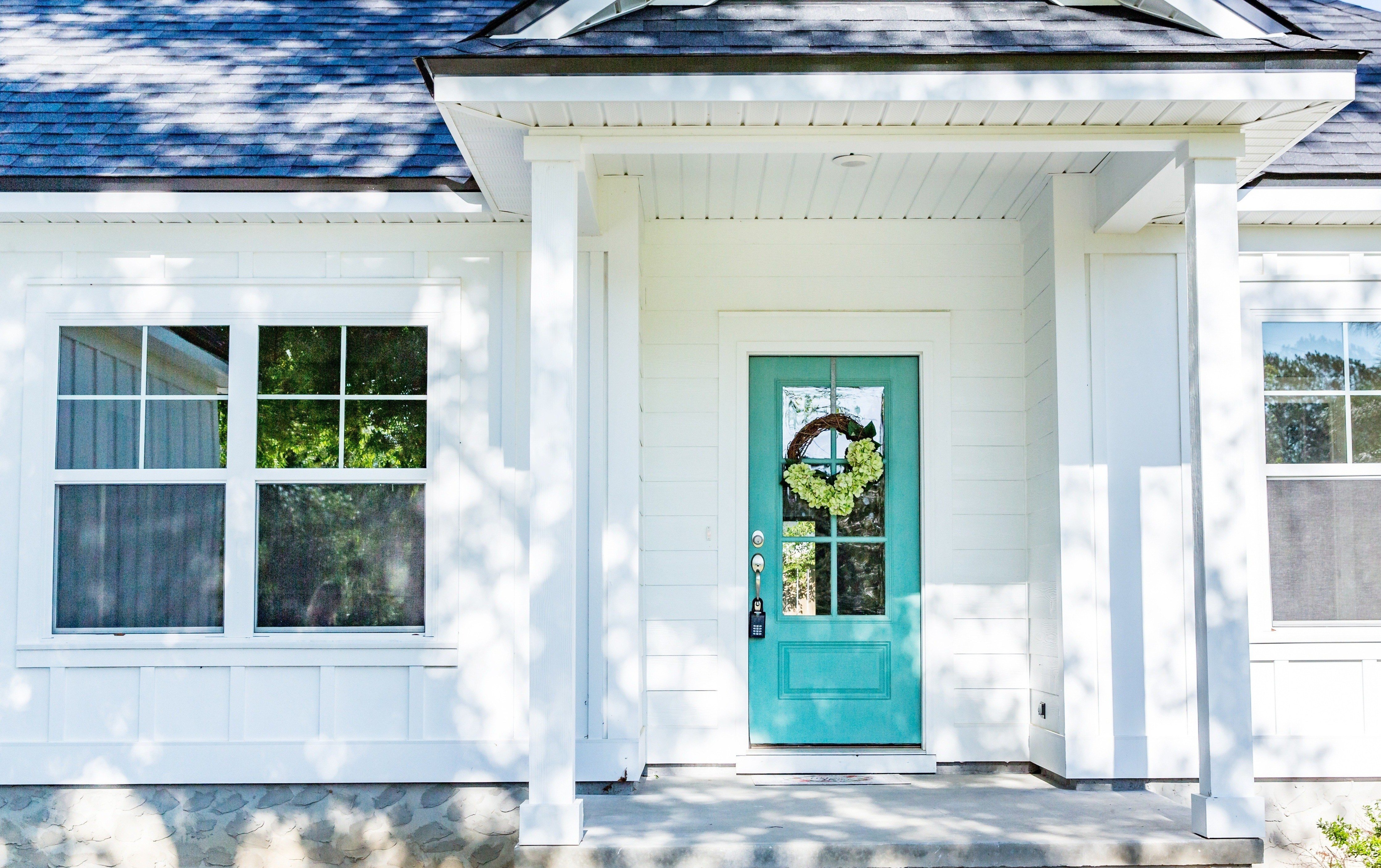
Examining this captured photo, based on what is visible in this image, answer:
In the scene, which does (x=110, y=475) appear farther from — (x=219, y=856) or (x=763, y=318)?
(x=763, y=318)

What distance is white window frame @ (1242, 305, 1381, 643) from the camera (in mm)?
5207

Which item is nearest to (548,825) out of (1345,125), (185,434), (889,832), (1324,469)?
(889,832)

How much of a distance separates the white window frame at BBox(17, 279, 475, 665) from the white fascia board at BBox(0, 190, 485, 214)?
384 millimetres

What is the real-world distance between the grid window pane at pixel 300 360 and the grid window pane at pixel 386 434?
0.16 metres

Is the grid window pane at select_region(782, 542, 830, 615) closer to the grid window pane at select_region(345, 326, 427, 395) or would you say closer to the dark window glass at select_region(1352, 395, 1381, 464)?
the grid window pane at select_region(345, 326, 427, 395)

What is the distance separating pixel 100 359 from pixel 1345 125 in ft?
19.0

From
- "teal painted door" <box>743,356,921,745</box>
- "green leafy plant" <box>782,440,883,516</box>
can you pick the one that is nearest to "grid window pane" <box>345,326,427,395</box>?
"teal painted door" <box>743,356,921,745</box>

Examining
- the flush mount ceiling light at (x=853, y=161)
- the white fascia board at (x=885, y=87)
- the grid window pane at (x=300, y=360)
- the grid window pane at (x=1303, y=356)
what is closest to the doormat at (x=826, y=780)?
the grid window pane at (x=1303, y=356)

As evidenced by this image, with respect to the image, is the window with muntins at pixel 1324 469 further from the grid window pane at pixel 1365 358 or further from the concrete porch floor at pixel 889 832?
the concrete porch floor at pixel 889 832

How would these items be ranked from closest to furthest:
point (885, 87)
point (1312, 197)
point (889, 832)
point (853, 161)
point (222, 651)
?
point (885, 87)
point (889, 832)
point (853, 161)
point (1312, 197)
point (222, 651)

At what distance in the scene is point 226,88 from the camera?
18.5ft

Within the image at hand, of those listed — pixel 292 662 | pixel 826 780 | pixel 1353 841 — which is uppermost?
pixel 292 662

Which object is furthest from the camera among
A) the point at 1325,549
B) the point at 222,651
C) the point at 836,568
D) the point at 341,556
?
the point at 836,568

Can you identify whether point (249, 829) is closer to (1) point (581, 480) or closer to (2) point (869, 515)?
(1) point (581, 480)
